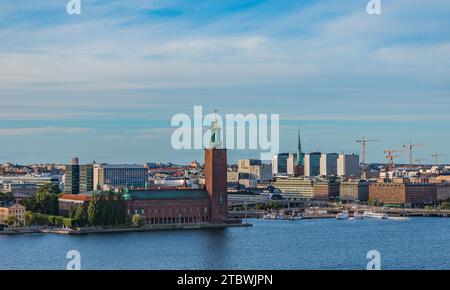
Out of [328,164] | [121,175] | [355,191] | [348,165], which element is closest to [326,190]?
[355,191]

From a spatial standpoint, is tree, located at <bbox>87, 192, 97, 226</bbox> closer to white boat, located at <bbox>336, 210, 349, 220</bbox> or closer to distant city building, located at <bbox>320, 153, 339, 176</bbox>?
white boat, located at <bbox>336, 210, 349, 220</bbox>

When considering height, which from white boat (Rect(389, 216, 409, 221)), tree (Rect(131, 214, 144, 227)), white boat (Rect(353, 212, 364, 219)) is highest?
tree (Rect(131, 214, 144, 227))

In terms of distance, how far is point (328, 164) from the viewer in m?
60.2

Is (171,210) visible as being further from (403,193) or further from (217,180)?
(403,193)

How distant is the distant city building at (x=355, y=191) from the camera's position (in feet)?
133

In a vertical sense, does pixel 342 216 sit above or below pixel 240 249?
below

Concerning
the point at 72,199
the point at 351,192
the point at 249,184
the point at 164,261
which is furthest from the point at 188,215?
the point at 249,184

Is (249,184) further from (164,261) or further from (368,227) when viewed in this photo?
(164,261)

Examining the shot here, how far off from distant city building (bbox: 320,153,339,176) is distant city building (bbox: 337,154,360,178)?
371mm

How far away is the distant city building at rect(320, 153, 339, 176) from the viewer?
197ft

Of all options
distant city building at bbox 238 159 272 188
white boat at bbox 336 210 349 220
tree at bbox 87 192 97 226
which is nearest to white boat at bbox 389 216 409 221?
white boat at bbox 336 210 349 220

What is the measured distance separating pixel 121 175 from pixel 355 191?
10.6 meters

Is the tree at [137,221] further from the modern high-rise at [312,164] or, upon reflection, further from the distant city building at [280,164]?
the distant city building at [280,164]

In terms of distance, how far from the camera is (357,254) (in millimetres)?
14703
